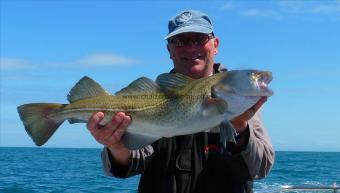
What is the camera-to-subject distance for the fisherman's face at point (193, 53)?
→ 191 inches

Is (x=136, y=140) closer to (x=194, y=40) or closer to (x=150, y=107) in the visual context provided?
(x=150, y=107)

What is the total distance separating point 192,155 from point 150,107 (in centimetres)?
80

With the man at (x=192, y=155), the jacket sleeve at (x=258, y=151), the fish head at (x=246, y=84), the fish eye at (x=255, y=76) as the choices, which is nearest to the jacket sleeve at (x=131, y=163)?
the man at (x=192, y=155)

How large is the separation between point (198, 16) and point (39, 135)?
1.74 metres

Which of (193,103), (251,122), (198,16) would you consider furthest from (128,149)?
(198,16)

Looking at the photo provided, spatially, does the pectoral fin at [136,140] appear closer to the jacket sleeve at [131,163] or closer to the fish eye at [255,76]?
the jacket sleeve at [131,163]

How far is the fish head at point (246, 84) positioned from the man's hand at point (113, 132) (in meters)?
0.76

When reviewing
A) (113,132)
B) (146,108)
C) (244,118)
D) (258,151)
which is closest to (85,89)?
(113,132)

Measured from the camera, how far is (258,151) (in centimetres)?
445

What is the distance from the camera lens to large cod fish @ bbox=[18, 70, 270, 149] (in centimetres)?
401

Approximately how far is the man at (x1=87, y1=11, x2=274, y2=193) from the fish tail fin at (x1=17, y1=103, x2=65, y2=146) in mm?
333

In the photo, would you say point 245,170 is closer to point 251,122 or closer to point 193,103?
point 251,122

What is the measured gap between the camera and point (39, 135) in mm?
4371

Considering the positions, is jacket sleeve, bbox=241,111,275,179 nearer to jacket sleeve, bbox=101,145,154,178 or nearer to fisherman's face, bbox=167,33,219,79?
fisherman's face, bbox=167,33,219,79
